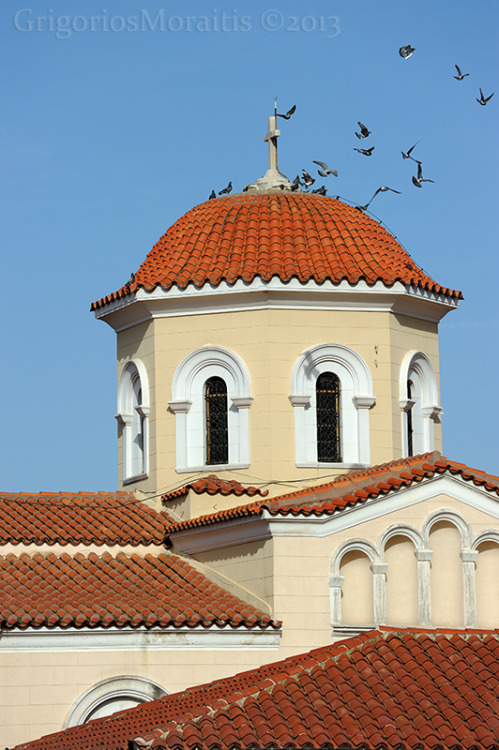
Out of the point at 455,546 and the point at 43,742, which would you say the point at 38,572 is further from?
the point at 455,546

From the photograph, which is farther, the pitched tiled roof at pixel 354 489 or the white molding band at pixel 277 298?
the white molding band at pixel 277 298

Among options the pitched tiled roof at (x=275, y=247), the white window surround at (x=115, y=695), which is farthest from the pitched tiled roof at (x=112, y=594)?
the pitched tiled roof at (x=275, y=247)

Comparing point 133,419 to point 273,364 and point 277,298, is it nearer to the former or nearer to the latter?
point 273,364

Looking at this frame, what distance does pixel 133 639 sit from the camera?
950 inches

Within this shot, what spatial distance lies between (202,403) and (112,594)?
189 inches

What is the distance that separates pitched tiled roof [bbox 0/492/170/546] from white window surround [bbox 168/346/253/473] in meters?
1.29

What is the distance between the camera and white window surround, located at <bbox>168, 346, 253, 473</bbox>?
2795cm

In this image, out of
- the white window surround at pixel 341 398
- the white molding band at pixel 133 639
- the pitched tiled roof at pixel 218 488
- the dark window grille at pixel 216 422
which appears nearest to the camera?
the white molding band at pixel 133 639

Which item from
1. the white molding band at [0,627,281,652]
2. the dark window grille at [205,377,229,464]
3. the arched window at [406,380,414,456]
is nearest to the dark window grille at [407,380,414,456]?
the arched window at [406,380,414,456]

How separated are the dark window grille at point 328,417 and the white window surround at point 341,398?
10 cm

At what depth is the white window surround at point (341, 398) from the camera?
27.8 metres

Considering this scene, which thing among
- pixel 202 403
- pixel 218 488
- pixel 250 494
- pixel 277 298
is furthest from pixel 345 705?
pixel 277 298

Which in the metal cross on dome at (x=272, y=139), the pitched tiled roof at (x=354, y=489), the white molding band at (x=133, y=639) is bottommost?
the white molding band at (x=133, y=639)

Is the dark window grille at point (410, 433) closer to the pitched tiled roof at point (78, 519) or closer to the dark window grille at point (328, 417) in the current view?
the dark window grille at point (328, 417)
